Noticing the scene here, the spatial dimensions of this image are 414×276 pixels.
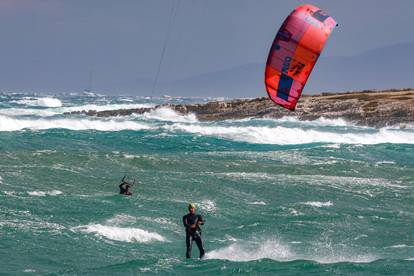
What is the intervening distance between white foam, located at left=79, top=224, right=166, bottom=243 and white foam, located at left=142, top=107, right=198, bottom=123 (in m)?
58.1

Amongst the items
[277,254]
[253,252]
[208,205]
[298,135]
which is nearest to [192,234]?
[253,252]

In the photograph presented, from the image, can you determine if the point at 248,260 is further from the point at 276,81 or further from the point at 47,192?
the point at 47,192

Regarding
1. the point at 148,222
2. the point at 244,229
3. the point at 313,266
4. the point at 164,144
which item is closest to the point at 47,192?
the point at 148,222

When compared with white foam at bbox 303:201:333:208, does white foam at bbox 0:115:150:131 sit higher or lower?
higher

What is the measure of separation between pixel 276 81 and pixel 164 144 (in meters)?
28.4

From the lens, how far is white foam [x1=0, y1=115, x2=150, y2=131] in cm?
5991

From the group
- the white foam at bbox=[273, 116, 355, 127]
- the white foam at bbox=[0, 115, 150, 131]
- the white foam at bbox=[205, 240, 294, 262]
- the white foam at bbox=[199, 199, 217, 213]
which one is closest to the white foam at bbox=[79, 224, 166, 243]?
the white foam at bbox=[205, 240, 294, 262]

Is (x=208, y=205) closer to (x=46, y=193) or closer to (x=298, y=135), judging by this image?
(x=46, y=193)

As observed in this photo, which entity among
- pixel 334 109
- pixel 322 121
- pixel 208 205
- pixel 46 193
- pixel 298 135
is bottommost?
pixel 208 205

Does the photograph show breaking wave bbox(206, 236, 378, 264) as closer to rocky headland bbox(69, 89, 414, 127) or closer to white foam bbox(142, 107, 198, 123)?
rocky headland bbox(69, 89, 414, 127)

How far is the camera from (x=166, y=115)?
278 feet

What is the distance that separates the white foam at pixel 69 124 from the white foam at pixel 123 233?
126 feet

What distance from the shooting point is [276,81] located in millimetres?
21156

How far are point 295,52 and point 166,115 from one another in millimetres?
64308
